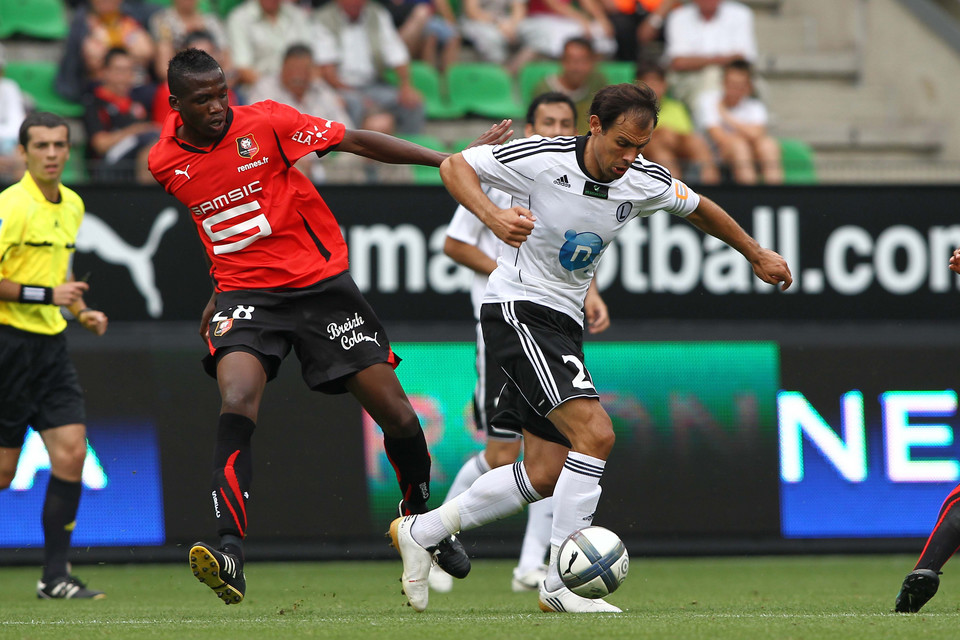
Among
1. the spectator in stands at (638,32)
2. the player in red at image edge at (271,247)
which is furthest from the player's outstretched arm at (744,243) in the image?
the spectator in stands at (638,32)

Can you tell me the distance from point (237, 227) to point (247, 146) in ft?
1.15

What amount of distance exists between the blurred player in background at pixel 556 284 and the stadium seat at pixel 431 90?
7.32 meters

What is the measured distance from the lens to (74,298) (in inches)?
276

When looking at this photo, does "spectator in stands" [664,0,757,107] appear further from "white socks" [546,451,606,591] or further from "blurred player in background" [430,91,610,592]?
"white socks" [546,451,606,591]

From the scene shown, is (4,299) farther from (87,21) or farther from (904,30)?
(904,30)

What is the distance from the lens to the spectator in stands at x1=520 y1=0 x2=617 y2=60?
13.8 metres

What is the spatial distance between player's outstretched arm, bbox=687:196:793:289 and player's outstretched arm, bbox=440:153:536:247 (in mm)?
845

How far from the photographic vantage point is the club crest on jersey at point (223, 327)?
5719 millimetres

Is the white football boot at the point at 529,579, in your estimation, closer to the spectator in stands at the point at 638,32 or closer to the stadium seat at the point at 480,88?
the stadium seat at the point at 480,88

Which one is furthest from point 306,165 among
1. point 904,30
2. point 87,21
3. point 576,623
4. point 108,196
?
point 904,30

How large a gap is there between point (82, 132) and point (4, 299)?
5.06m

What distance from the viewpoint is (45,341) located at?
746cm

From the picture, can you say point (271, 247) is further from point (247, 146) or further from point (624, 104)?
point (624, 104)

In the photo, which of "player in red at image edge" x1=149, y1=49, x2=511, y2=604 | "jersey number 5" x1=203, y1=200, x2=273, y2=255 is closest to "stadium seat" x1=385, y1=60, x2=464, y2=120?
"player in red at image edge" x1=149, y1=49, x2=511, y2=604
